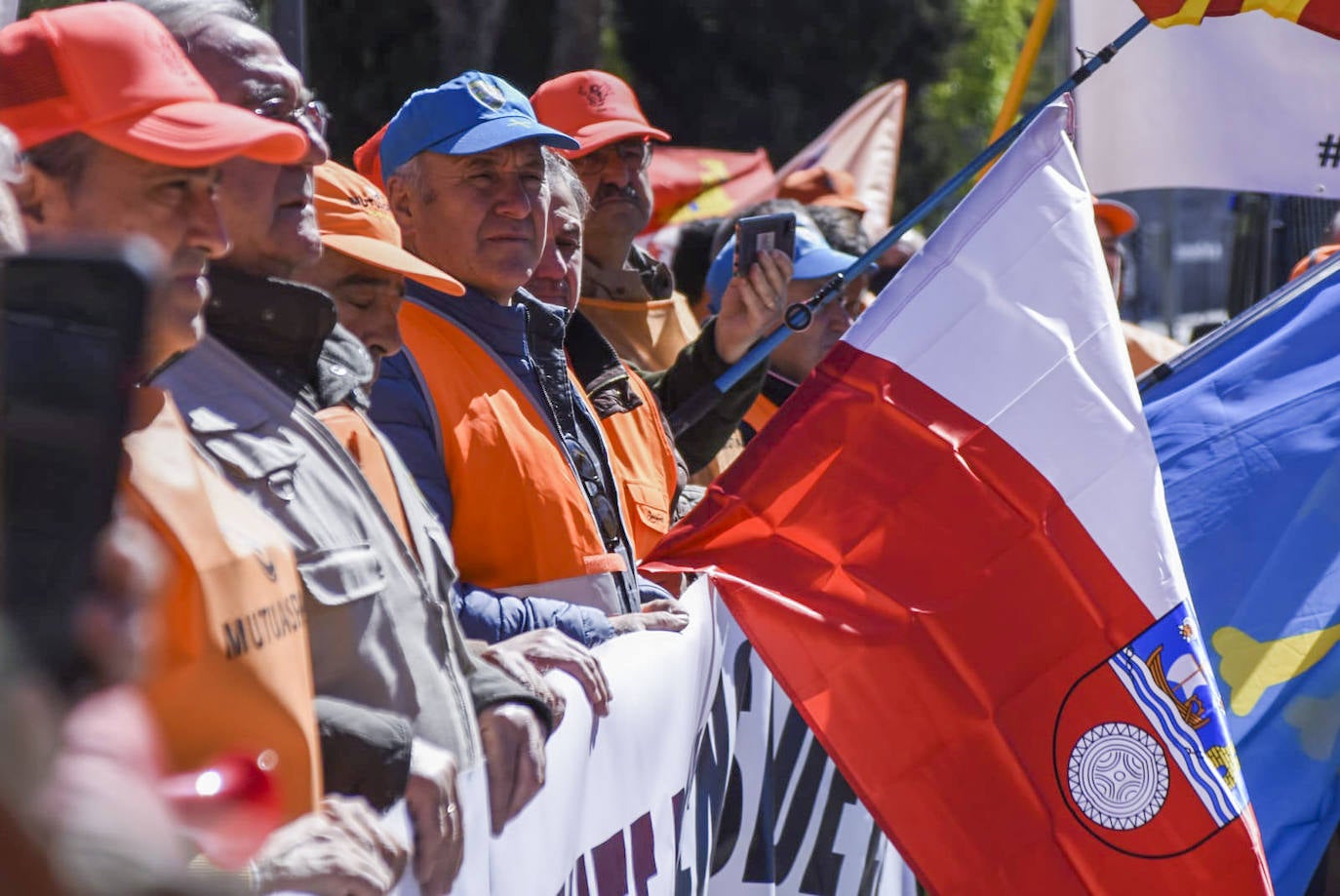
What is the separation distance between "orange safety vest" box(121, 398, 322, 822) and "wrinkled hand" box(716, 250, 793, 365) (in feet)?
7.71

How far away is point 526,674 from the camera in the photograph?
8.08 ft

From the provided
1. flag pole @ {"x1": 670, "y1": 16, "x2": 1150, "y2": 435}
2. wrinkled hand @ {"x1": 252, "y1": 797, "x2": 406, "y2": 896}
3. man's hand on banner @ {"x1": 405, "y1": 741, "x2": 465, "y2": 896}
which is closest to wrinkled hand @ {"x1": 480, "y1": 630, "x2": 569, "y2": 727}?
man's hand on banner @ {"x1": 405, "y1": 741, "x2": 465, "y2": 896}

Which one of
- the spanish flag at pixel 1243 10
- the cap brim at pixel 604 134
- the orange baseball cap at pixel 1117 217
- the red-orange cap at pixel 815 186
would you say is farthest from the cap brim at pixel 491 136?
the orange baseball cap at pixel 1117 217

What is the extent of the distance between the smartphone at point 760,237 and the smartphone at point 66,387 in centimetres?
315

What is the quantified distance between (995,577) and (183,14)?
5.32 feet

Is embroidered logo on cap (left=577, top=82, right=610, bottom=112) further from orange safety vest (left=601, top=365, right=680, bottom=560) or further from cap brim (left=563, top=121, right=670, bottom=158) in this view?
orange safety vest (left=601, top=365, right=680, bottom=560)

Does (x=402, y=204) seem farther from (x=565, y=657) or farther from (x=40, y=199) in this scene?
(x=40, y=199)

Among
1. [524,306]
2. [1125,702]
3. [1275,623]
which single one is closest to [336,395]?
[524,306]

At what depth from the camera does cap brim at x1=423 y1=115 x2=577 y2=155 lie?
3.25 meters

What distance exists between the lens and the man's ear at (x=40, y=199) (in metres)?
1.87

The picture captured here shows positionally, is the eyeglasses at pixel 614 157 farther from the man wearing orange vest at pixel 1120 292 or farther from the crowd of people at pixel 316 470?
the man wearing orange vest at pixel 1120 292

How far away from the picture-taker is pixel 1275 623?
13.3ft

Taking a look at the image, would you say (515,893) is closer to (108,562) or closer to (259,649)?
(259,649)

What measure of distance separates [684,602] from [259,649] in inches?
59.4
